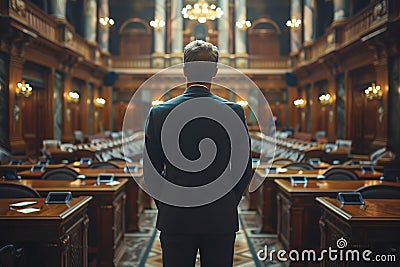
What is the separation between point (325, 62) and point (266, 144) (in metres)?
4.44

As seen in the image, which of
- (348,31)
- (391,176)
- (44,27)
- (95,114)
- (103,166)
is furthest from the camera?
(95,114)

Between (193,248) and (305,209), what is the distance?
3483 mm

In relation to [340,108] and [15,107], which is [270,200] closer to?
[15,107]

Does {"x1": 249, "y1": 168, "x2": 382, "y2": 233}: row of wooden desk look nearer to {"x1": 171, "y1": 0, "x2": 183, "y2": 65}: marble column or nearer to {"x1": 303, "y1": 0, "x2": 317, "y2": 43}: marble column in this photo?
{"x1": 303, "y1": 0, "x2": 317, "y2": 43}: marble column

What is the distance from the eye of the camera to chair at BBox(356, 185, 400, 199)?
16.1ft

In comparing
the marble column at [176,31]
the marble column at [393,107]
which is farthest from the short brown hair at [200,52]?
the marble column at [176,31]

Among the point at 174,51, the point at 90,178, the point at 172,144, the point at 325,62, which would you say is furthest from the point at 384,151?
the point at 174,51

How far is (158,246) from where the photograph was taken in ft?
23.4

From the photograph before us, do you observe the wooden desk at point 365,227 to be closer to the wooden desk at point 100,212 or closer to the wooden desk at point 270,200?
the wooden desk at point 100,212

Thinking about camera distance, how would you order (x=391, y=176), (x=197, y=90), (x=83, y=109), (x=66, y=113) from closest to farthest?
(x=197, y=90)
(x=391, y=176)
(x=66, y=113)
(x=83, y=109)

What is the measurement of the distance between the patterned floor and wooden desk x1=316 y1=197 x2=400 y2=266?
2100mm

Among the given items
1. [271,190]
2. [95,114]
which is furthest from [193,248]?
[95,114]

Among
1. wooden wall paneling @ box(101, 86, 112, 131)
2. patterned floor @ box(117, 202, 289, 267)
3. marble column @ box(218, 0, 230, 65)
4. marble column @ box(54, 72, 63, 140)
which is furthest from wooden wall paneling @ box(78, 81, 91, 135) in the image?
patterned floor @ box(117, 202, 289, 267)

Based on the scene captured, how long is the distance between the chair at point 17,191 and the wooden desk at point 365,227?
2.82m
